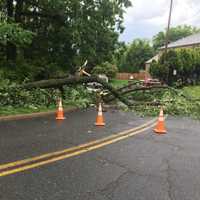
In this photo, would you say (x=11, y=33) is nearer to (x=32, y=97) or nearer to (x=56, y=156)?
(x=32, y=97)

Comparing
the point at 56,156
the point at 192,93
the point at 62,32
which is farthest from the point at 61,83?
the point at 192,93

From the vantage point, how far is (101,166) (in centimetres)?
556

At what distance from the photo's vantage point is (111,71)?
1892 inches

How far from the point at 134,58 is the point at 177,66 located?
129 feet

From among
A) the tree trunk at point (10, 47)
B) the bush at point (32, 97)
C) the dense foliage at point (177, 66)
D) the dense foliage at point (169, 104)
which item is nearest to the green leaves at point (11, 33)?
the bush at point (32, 97)

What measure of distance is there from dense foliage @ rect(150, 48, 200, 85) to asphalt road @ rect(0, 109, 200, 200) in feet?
81.0

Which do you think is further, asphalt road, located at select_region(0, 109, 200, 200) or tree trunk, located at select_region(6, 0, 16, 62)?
tree trunk, located at select_region(6, 0, 16, 62)

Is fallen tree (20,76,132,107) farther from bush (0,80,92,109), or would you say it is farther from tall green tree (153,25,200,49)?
tall green tree (153,25,200,49)

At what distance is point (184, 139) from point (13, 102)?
21.2 ft

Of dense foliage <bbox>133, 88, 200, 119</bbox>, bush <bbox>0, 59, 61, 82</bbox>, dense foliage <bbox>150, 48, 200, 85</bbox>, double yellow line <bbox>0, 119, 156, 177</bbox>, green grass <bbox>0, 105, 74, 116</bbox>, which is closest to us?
double yellow line <bbox>0, 119, 156, 177</bbox>

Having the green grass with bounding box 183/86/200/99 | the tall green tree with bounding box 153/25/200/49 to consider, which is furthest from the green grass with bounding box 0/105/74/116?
the tall green tree with bounding box 153/25/200/49

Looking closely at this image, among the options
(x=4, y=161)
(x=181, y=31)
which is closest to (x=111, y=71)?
(x=4, y=161)

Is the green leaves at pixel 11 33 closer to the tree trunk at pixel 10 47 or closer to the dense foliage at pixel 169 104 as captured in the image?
the tree trunk at pixel 10 47

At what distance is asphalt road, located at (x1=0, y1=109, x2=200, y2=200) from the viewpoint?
4.37m
